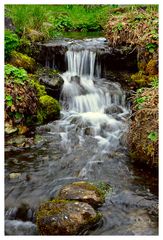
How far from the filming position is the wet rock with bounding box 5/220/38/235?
180 inches

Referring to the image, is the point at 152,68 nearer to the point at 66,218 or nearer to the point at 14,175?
the point at 14,175

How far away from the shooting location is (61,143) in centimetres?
702

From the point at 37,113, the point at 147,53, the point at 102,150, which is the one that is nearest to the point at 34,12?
the point at 147,53

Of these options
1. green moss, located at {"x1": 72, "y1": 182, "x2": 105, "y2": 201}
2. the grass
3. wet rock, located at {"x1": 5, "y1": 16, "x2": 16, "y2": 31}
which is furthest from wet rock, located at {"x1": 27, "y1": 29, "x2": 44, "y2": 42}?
green moss, located at {"x1": 72, "y1": 182, "x2": 105, "y2": 201}

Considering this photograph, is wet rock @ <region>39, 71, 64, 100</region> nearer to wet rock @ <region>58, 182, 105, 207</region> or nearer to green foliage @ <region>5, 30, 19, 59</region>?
green foliage @ <region>5, 30, 19, 59</region>

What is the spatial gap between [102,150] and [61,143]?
32.1 inches

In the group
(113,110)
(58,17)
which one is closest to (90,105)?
(113,110)

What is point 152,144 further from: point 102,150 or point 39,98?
point 39,98

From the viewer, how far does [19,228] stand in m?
4.65

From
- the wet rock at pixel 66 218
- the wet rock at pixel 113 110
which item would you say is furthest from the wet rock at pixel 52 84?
the wet rock at pixel 66 218

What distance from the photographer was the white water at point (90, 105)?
7273 mm

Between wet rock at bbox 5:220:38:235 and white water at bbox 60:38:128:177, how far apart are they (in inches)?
57.6

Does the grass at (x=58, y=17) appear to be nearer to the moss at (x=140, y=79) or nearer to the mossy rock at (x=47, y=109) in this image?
the mossy rock at (x=47, y=109)

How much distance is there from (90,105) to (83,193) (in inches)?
153
